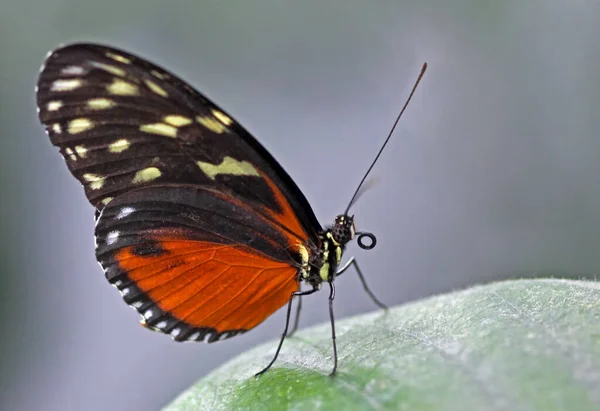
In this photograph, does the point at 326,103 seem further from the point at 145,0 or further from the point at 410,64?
the point at 145,0

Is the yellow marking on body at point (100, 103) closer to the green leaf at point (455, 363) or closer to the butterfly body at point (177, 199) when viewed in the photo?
the butterfly body at point (177, 199)

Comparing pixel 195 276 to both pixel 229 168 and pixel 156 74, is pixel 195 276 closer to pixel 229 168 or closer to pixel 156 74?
pixel 229 168

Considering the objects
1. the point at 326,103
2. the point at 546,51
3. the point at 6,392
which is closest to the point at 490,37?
the point at 546,51

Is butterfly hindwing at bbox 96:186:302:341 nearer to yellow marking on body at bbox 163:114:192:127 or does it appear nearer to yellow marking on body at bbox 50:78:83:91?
yellow marking on body at bbox 163:114:192:127

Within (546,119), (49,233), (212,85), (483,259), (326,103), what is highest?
(212,85)

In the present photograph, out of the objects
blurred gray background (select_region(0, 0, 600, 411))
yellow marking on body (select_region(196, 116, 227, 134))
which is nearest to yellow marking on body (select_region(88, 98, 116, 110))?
yellow marking on body (select_region(196, 116, 227, 134))

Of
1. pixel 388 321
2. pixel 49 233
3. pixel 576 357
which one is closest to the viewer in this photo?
pixel 576 357
